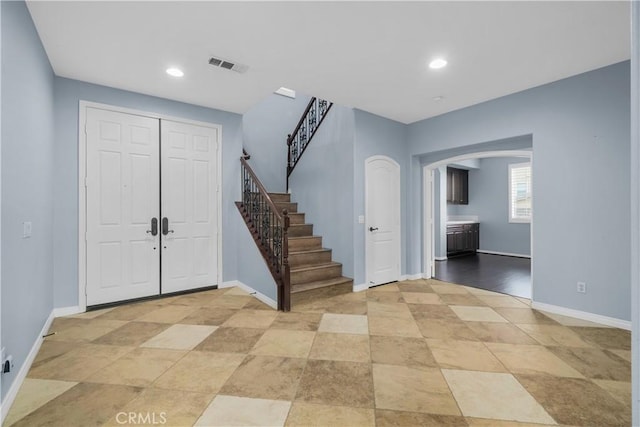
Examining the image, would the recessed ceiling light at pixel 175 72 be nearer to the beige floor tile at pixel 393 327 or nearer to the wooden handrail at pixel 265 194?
the wooden handrail at pixel 265 194

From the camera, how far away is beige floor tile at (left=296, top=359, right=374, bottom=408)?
1923 millimetres

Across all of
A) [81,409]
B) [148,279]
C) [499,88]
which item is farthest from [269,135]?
[81,409]

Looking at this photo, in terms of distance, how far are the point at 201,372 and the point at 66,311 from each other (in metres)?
2.50

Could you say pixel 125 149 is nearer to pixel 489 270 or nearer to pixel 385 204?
pixel 385 204

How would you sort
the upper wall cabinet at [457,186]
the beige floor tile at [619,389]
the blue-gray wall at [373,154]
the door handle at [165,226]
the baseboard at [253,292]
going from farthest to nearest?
the upper wall cabinet at [457,186], the blue-gray wall at [373,154], the door handle at [165,226], the baseboard at [253,292], the beige floor tile at [619,389]

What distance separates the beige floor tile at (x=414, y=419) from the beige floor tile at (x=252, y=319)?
1.71 meters

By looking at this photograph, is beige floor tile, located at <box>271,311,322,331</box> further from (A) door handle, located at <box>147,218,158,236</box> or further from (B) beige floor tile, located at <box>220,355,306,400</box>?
(A) door handle, located at <box>147,218,158,236</box>

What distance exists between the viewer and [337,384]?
210 centimetres

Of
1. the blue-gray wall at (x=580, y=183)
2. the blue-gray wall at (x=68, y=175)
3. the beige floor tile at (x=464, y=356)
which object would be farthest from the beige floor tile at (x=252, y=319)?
the blue-gray wall at (x=580, y=183)

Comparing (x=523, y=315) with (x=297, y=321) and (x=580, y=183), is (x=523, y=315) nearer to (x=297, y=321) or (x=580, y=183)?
(x=580, y=183)

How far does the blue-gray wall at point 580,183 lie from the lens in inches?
122

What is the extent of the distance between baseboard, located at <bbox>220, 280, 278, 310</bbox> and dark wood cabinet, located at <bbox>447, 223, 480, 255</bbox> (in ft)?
19.0

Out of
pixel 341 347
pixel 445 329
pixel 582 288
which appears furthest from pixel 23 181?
pixel 582 288

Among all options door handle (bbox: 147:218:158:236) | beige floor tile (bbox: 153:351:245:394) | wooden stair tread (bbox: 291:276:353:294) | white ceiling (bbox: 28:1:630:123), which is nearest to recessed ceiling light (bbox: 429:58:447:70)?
white ceiling (bbox: 28:1:630:123)
